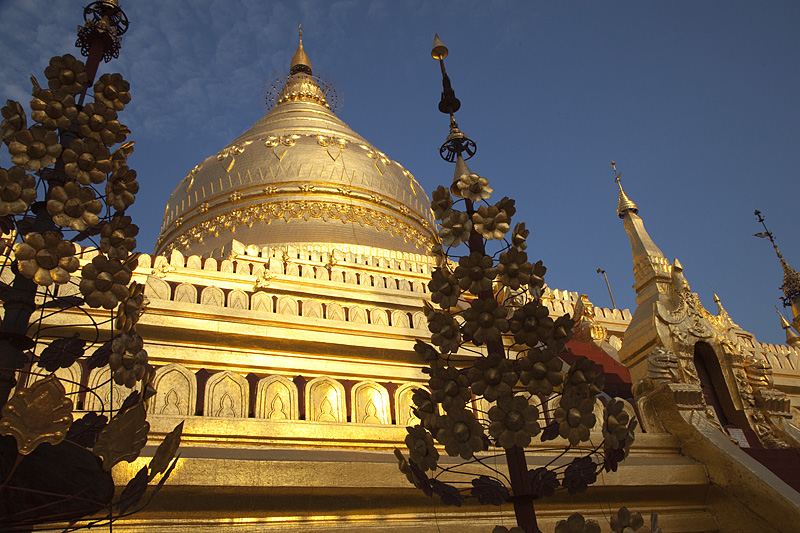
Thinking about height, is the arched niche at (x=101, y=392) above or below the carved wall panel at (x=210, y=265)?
below

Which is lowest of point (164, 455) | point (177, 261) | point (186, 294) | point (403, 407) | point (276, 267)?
point (164, 455)

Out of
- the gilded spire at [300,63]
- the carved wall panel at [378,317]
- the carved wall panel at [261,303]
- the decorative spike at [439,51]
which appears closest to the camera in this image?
the decorative spike at [439,51]

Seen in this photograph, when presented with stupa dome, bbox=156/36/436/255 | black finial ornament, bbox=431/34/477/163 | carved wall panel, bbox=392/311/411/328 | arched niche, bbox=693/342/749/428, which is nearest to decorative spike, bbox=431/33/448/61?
black finial ornament, bbox=431/34/477/163

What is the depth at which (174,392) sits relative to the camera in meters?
5.54

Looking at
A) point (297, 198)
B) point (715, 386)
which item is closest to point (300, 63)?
point (297, 198)

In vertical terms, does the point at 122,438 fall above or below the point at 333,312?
below

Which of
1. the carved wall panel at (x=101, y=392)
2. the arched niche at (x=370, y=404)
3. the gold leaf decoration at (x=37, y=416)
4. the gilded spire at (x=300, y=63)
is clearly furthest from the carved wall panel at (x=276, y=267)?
the gilded spire at (x=300, y=63)

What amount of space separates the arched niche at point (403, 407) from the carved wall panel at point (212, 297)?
339cm

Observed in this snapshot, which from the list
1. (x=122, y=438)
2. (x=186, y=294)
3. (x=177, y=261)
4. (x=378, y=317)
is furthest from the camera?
(x=177, y=261)

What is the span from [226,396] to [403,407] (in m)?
1.72

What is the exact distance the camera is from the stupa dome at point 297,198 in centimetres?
1886

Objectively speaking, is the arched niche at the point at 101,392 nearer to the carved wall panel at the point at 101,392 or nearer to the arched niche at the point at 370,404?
the carved wall panel at the point at 101,392

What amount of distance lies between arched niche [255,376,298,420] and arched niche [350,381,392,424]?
60 centimetres

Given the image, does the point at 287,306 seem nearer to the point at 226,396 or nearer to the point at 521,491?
the point at 226,396
